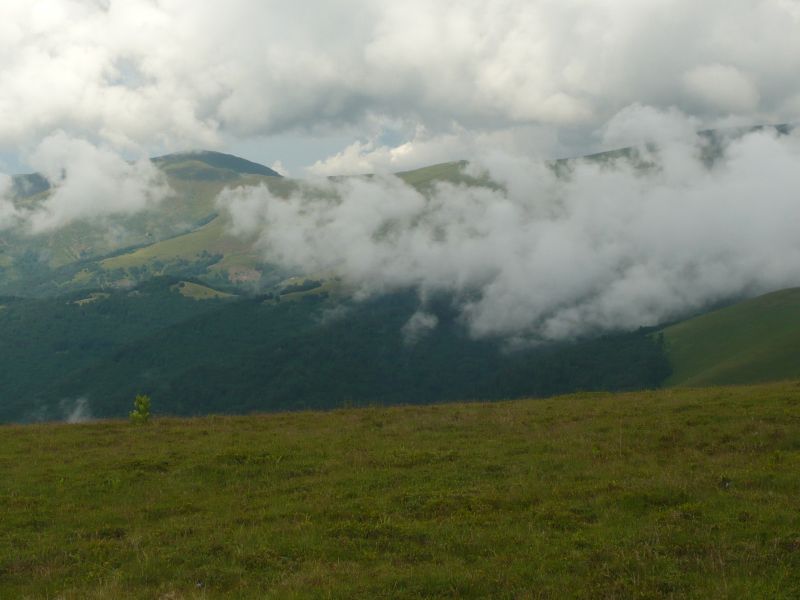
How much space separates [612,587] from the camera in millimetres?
12734

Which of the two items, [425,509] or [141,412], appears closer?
[425,509]

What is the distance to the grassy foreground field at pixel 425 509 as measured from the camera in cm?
1370

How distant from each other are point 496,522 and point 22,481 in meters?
17.3

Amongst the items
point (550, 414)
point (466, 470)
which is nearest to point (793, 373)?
point (550, 414)

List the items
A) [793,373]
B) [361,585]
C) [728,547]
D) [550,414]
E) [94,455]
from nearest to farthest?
1. [361,585]
2. [728,547]
3. [94,455]
4. [550,414]
5. [793,373]

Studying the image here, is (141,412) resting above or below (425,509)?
above

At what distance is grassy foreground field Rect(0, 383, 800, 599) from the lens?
539 inches

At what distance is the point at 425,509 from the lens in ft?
61.1

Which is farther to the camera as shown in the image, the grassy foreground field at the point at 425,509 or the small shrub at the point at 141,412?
the small shrub at the point at 141,412

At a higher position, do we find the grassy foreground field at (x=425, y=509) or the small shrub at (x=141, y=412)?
the small shrub at (x=141, y=412)

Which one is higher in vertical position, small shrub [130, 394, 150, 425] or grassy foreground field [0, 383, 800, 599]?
small shrub [130, 394, 150, 425]

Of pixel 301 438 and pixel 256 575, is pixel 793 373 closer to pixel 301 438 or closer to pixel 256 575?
pixel 301 438

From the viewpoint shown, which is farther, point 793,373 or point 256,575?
point 793,373

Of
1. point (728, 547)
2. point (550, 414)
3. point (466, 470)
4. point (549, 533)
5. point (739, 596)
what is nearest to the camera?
point (739, 596)
